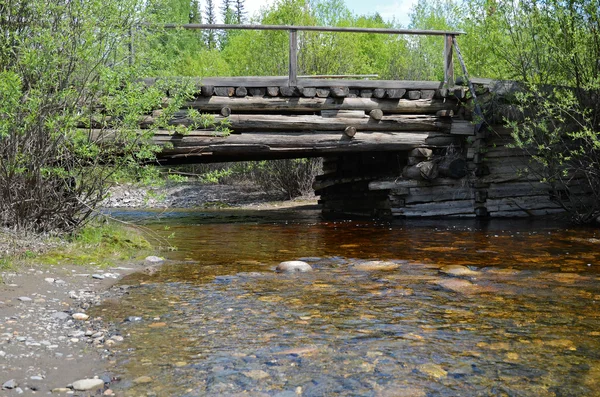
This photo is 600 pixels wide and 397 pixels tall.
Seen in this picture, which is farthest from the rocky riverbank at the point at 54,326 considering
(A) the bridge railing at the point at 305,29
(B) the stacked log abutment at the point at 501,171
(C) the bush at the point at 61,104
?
(B) the stacked log abutment at the point at 501,171

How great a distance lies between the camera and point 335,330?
4.50m

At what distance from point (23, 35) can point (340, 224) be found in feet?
23.6

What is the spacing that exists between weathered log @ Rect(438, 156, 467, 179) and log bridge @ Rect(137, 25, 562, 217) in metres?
0.02

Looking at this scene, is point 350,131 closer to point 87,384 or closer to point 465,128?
point 465,128

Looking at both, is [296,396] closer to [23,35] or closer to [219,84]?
[23,35]

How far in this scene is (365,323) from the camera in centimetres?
468

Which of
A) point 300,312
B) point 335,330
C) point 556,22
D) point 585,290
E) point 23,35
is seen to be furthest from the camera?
point 556,22

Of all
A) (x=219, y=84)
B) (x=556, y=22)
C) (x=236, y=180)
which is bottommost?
(x=236, y=180)

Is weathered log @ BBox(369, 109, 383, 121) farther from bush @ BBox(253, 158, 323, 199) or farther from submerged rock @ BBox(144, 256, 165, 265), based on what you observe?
bush @ BBox(253, 158, 323, 199)

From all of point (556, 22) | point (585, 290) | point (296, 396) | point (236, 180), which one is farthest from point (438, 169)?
point (236, 180)

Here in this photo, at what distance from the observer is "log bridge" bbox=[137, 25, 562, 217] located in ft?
37.1

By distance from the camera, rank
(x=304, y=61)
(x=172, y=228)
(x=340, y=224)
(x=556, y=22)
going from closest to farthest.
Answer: (x=556, y=22)
(x=172, y=228)
(x=340, y=224)
(x=304, y=61)

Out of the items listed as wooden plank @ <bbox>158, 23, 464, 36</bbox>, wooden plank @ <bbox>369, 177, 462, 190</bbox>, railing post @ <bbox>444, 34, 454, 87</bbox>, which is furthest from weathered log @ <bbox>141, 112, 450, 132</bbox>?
wooden plank @ <bbox>158, 23, 464, 36</bbox>

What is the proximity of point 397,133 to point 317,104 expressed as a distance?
167 cm
